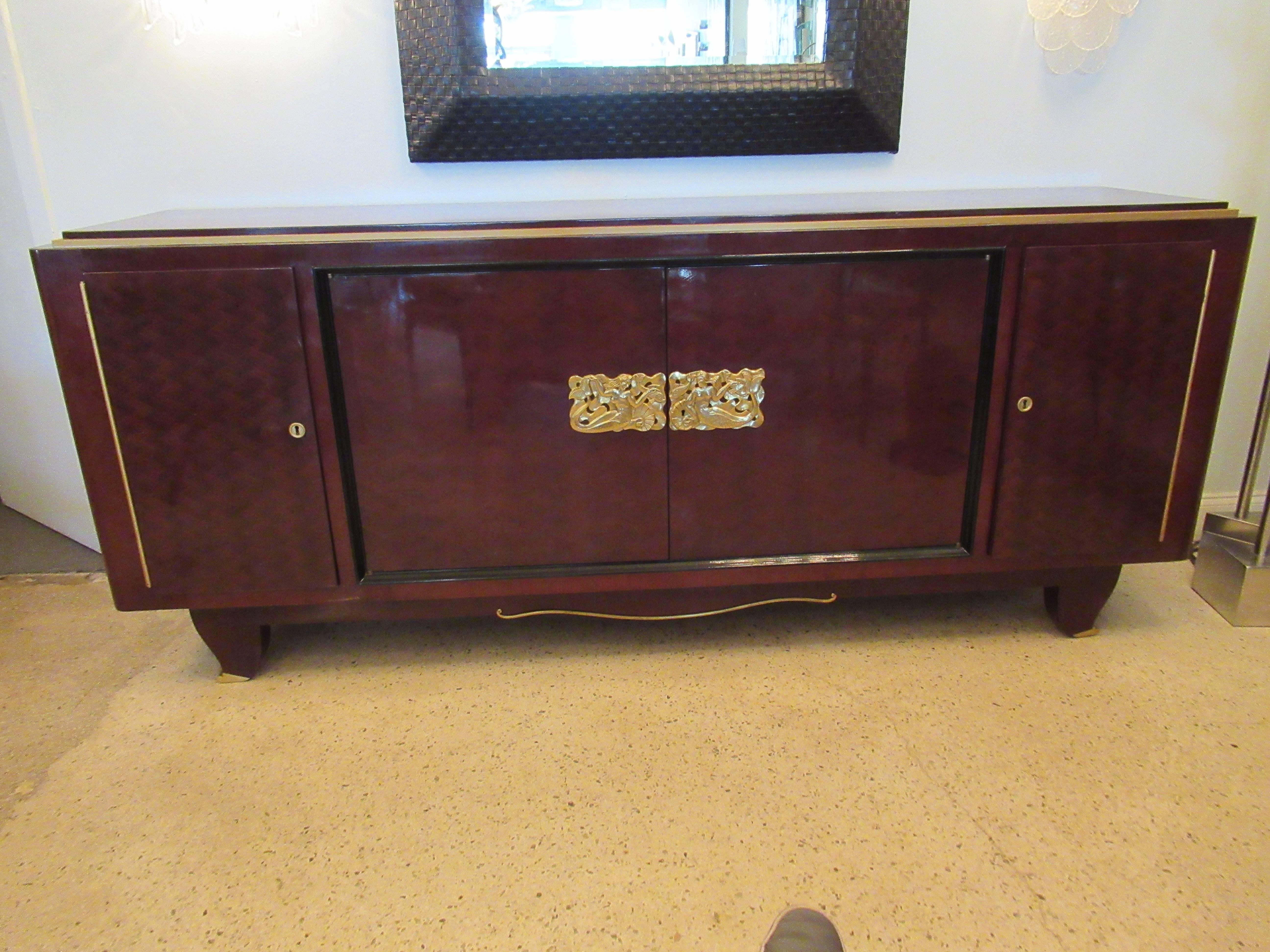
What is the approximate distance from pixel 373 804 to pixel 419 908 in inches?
8.7

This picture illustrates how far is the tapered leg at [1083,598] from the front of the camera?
1.62 m

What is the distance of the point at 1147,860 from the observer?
113 centimetres

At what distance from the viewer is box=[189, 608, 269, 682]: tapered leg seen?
152 cm

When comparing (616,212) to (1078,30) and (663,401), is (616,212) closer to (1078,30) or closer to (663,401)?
(663,401)

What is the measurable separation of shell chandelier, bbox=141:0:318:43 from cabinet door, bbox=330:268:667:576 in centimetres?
66

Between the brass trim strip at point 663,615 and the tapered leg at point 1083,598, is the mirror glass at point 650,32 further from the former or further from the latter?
the tapered leg at point 1083,598

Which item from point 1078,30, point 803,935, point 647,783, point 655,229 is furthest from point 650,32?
point 803,935

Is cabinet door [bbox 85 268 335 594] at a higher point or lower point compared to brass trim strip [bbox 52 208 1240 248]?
lower

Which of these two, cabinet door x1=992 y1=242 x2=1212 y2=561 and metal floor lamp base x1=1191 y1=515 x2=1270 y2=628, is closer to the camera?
cabinet door x1=992 y1=242 x2=1212 y2=561

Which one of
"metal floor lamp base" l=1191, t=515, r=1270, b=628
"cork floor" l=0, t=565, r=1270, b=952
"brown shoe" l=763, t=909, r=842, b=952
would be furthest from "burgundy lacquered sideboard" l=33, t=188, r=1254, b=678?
"brown shoe" l=763, t=909, r=842, b=952

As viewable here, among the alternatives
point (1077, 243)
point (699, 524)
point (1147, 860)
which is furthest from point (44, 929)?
point (1077, 243)

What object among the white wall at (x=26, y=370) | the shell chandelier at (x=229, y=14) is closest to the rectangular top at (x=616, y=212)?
the white wall at (x=26, y=370)

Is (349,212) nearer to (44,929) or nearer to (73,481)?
(73,481)

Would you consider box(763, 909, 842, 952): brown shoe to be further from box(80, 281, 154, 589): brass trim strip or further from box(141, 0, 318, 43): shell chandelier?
box(141, 0, 318, 43): shell chandelier
